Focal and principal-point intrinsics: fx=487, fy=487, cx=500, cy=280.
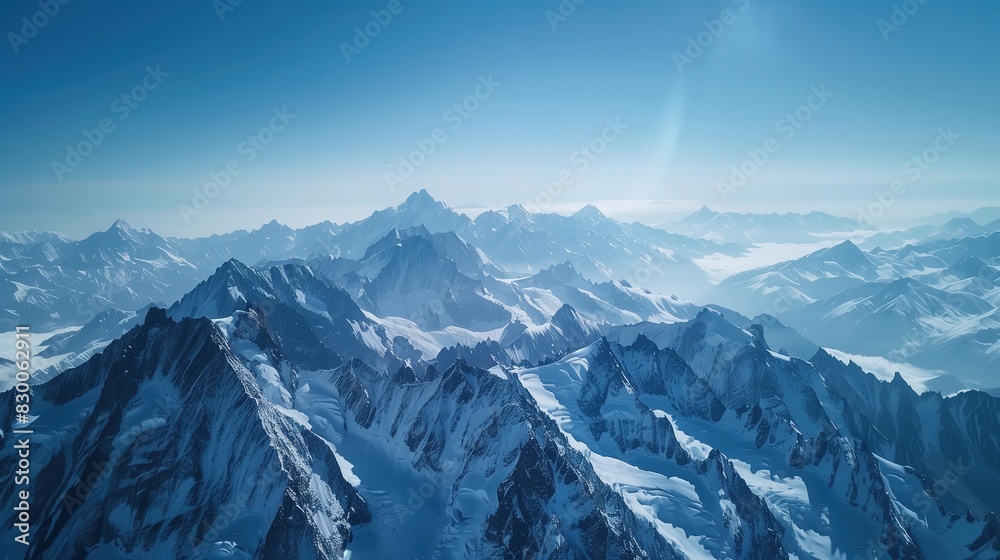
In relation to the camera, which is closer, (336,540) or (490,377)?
(336,540)

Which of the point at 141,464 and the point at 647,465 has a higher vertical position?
the point at 141,464

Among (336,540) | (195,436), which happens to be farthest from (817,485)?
(195,436)

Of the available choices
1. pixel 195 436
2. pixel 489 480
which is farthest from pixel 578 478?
pixel 195 436

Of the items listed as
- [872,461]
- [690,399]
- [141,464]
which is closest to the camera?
[141,464]

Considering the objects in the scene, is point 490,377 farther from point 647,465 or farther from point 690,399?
point 690,399

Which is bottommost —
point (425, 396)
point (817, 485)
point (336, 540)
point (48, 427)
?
point (817, 485)

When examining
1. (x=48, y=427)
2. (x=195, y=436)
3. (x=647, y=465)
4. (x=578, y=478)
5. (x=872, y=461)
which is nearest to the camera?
(x=195, y=436)

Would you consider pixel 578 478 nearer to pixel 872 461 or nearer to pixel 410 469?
pixel 410 469

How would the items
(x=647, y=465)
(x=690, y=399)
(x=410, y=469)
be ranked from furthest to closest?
(x=690, y=399) < (x=647, y=465) < (x=410, y=469)

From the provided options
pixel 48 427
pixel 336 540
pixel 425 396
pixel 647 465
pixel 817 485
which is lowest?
pixel 817 485
